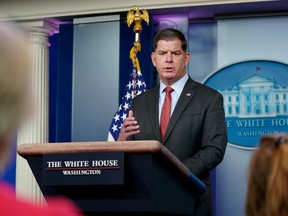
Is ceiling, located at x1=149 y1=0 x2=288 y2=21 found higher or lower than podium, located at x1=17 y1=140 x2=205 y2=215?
higher

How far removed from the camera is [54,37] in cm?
696

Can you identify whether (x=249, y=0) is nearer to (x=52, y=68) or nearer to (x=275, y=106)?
(x=275, y=106)

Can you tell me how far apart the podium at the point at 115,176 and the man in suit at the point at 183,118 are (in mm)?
747

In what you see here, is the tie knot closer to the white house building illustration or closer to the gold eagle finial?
the gold eagle finial

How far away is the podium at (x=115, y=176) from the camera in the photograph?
9.71 feet

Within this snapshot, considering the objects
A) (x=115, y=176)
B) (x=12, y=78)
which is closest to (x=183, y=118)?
(x=115, y=176)

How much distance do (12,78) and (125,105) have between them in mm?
4942

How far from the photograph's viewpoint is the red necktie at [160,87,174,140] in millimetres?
4403

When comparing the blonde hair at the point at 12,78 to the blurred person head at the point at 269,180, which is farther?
the blurred person head at the point at 269,180

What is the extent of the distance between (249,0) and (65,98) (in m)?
2.00

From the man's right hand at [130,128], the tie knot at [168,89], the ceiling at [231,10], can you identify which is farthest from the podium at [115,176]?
the ceiling at [231,10]

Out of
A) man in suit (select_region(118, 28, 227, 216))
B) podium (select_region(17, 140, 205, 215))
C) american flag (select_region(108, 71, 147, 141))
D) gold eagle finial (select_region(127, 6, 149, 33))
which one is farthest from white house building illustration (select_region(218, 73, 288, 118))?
podium (select_region(17, 140, 205, 215))

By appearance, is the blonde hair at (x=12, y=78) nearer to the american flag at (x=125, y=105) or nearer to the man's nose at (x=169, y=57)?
the man's nose at (x=169, y=57)

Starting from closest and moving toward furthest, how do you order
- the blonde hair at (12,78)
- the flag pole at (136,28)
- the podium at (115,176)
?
the blonde hair at (12,78) → the podium at (115,176) → the flag pole at (136,28)
